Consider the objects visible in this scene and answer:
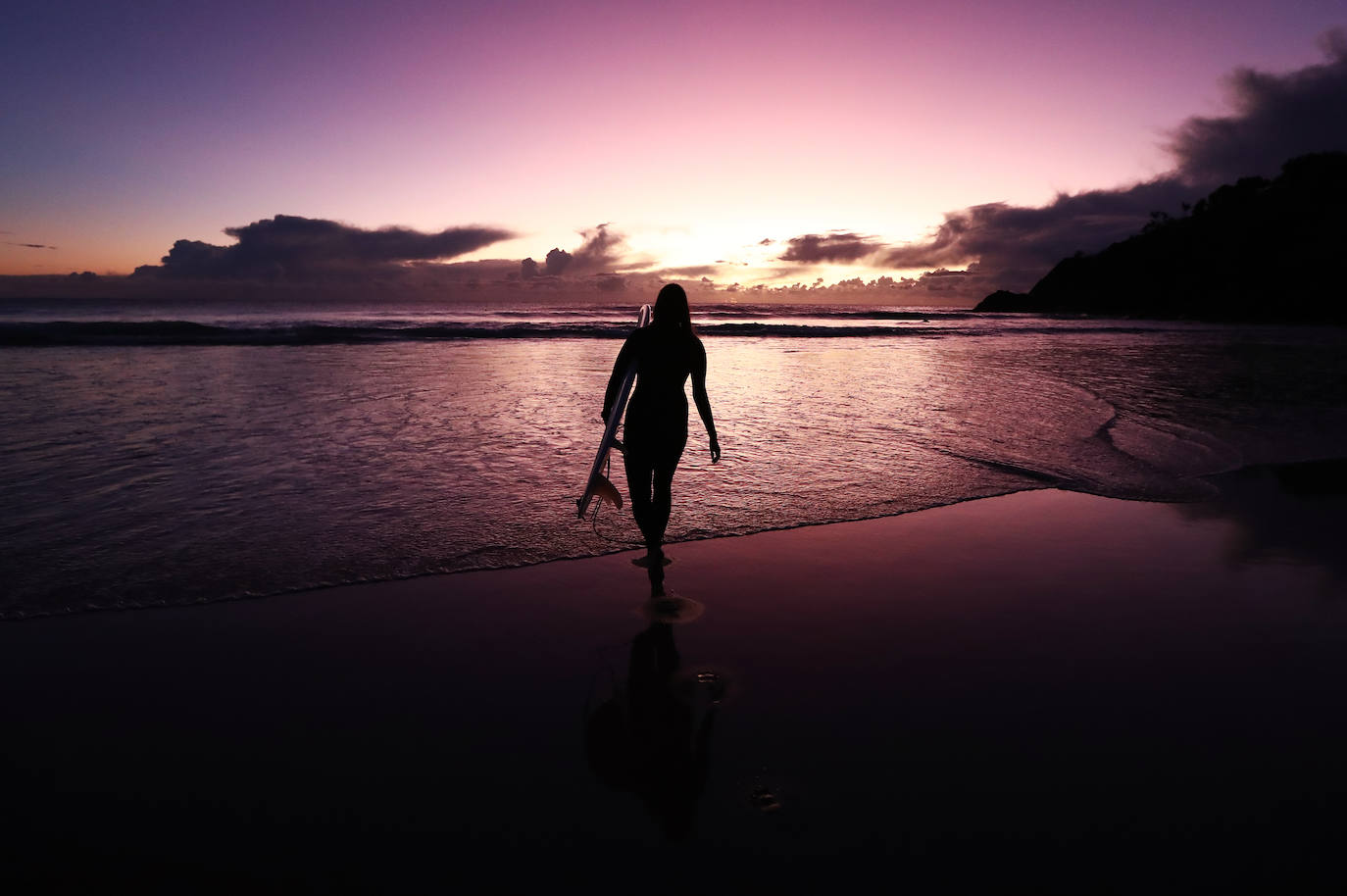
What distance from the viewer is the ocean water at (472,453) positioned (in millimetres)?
4906

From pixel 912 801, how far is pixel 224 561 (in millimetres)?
4825

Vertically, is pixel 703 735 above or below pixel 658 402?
below

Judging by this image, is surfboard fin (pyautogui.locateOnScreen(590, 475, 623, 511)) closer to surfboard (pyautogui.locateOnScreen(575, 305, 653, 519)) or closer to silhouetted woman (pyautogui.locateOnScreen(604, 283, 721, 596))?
surfboard (pyautogui.locateOnScreen(575, 305, 653, 519))

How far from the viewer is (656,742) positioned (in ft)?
9.33

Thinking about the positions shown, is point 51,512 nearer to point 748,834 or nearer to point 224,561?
point 224,561

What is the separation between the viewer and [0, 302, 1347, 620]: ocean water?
491 cm

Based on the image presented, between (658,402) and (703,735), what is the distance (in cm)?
248

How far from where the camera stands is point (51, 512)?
218 inches

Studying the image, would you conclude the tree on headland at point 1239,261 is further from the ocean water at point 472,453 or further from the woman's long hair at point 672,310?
the woman's long hair at point 672,310

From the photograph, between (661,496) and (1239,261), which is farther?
(1239,261)

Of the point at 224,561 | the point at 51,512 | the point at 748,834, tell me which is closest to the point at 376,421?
the point at 51,512

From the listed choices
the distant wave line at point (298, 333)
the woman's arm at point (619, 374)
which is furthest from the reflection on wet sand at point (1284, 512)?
the distant wave line at point (298, 333)

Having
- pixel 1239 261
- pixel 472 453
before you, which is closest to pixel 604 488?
pixel 472 453

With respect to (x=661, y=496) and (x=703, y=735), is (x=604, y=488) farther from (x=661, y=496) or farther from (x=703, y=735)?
(x=703, y=735)
